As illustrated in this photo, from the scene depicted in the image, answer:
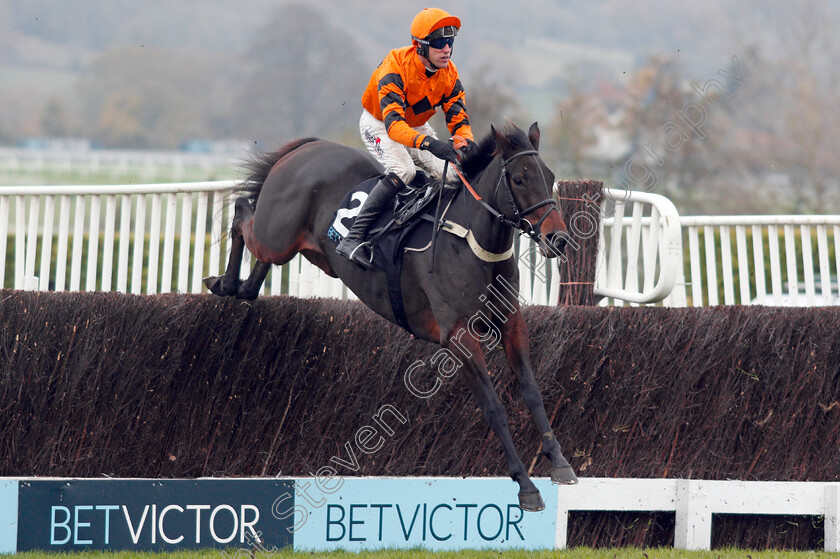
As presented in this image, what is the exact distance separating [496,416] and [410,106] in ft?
5.54

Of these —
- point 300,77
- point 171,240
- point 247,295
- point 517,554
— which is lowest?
point 517,554

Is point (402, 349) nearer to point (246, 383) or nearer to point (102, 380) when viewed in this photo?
point (246, 383)

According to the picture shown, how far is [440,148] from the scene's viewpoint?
14.9ft

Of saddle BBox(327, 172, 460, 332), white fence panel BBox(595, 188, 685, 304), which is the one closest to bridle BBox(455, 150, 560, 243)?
saddle BBox(327, 172, 460, 332)

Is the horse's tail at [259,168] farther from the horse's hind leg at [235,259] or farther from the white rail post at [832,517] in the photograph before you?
the white rail post at [832,517]

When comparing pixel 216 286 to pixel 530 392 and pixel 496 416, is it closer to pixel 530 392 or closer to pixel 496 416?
pixel 496 416

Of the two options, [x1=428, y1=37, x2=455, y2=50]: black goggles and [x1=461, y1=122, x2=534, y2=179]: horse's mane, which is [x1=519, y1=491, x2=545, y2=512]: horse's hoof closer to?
[x1=461, y1=122, x2=534, y2=179]: horse's mane

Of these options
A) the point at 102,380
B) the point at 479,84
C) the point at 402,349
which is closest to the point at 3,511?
the point at 102,380

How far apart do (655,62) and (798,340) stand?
680 inches

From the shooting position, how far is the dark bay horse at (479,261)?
4117mm

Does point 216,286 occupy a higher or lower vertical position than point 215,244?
lower

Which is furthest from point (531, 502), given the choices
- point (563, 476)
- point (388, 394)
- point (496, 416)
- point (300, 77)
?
point (300, 77)

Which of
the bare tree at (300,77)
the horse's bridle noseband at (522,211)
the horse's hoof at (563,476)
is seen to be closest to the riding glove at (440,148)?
the horse's bridle noseband at (522,211)

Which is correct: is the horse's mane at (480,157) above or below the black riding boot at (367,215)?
above
